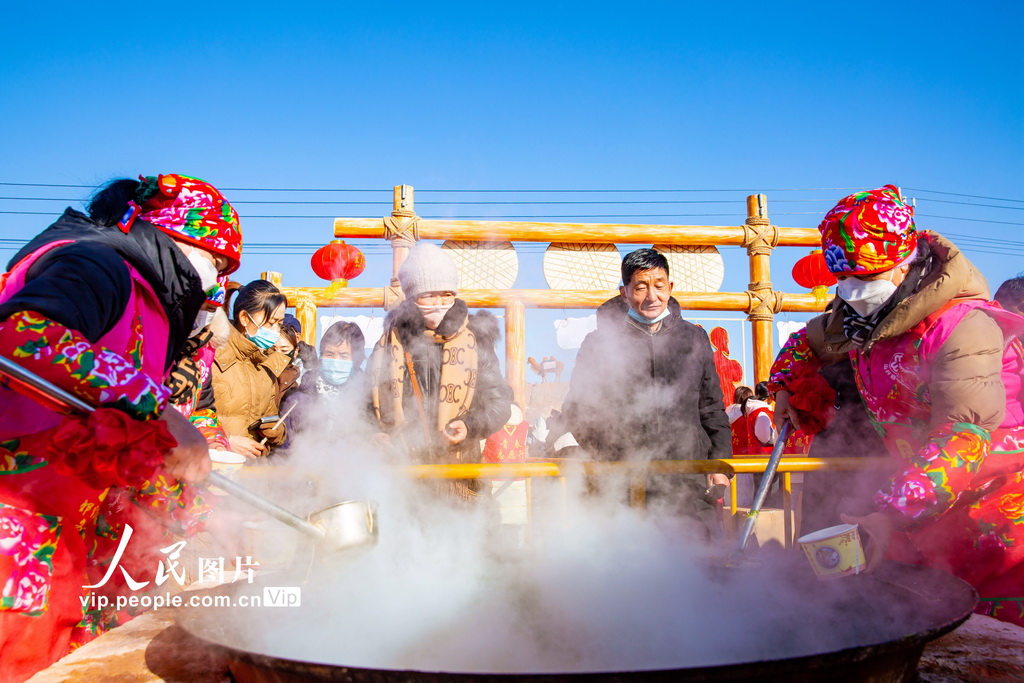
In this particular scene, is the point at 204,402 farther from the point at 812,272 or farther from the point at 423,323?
the point at 812,272

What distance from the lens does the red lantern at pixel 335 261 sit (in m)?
9.48

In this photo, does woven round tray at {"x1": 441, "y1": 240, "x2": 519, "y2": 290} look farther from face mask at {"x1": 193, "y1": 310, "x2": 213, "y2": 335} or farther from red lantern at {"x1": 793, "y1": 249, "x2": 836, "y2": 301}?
face mask at {"x1": 193, "y1": 310, "x2": 213, "y2": 335}

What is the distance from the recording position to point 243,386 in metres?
4.20

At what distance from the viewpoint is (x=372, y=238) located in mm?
8180

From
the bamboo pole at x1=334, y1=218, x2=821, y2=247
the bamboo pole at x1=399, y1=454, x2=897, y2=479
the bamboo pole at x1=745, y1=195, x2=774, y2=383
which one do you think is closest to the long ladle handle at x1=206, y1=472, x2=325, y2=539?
the bamboo pole at x1=399, y1=454, x2=897, y2=479

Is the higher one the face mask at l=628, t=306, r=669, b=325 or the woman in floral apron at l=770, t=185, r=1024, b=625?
the face mask at l=628, t=306, r=669, b=325

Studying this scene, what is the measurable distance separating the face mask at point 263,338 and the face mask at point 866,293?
3.53 m

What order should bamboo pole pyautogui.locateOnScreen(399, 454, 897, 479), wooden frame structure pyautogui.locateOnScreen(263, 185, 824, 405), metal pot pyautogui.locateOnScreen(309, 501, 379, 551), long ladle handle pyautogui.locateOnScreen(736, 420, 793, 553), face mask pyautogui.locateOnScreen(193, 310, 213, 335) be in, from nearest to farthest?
metal pot pyautogui.locateOnScreen(309, 501, 379, 551) < face mask pyautogui.locateOnScreen(193, 310, 213, 335) < long ladle handle pyautogui.locateOnScreen(736, 420, 793, 553) < bamboo pole pyautogui.locateOnScreen(399, 454, 897, 479) < wooden frame structure pyautogui.locateOnScreen(263, 185, 824, 405)

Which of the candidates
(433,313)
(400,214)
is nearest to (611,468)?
(433,313)

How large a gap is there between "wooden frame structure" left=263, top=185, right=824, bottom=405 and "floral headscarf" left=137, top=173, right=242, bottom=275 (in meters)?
5.48

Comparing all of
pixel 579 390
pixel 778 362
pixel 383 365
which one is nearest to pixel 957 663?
pixel 778 362

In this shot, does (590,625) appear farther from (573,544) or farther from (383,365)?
(383,365)

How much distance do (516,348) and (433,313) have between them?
450cm

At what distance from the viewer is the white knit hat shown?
3.58 meters
